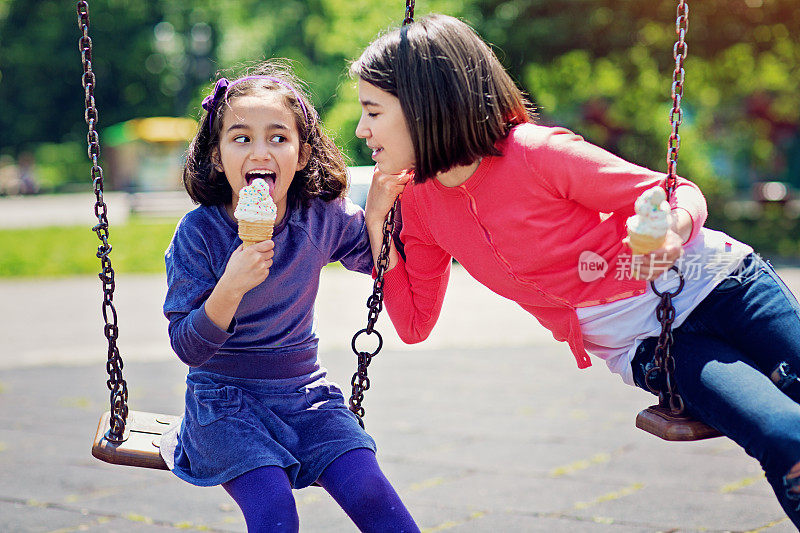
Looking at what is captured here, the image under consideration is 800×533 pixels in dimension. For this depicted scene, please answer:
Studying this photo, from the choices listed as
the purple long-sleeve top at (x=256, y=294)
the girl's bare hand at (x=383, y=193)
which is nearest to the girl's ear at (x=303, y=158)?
the purple long-sleeve top at (x=256, y=294)

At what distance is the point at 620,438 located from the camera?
4.75m

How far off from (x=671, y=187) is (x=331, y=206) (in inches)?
36.9

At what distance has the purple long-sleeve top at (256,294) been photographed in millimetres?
2402

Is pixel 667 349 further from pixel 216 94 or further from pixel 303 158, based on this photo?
pixel 216 94

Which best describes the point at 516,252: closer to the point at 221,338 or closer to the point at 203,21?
the point at 221,338

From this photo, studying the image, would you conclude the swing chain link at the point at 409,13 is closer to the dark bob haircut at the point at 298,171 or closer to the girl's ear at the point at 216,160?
the dark bob haircut at the point at 298,171

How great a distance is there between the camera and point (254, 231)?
91.2 inches

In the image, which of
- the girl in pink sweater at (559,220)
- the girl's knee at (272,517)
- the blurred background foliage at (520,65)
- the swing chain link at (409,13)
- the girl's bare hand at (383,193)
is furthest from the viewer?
the blurred background foliage at (520,65)

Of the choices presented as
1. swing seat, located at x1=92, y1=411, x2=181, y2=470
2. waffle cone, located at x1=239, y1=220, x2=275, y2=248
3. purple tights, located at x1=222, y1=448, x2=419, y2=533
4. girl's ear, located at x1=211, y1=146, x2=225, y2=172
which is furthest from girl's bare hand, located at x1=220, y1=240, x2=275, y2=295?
swing seat, located at x1=92, y1=411, x2=181, y2=470

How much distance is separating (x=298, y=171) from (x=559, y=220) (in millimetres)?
739

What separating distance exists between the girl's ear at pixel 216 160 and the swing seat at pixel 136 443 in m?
0.73

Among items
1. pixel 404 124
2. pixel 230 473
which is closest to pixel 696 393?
pixel 404 124

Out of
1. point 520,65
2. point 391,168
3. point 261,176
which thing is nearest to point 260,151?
point 261,176

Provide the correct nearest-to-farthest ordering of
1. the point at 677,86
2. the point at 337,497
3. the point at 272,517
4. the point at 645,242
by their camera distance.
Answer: the point at 645,242, the point at 272,517, the point at 337,497, the point at 677,86
